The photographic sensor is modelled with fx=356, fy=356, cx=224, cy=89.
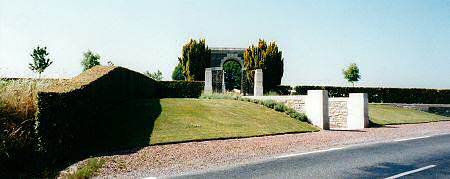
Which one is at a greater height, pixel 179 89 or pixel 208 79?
pixel 208 79

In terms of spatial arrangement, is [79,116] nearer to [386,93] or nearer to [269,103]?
[269,103]

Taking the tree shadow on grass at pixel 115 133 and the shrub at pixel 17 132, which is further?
the tree shadow on grass at pixel 115 133

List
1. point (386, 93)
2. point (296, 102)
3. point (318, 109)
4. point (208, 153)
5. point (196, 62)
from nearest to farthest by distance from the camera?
point (208, 153), point (318, 109), point (296, 102), point (386, 93), point (196, 62)

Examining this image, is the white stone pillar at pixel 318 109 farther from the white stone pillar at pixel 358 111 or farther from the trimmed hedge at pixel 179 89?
the trimmed hedge at pixel 179 89

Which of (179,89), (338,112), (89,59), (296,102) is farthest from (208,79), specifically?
(89,59)

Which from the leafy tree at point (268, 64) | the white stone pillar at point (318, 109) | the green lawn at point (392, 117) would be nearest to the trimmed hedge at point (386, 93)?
the leafy tree at point (268, 64)

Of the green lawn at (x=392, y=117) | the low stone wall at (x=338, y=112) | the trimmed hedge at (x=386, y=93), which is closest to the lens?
the low stone wall at (x=338, y=112)

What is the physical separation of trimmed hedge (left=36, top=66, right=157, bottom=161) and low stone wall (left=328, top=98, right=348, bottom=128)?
40.9 ft

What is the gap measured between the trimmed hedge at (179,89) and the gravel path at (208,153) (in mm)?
18997

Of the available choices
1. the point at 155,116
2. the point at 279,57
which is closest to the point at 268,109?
the point at 155,116

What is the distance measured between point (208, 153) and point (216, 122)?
5.18 metres

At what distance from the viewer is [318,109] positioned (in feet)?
60.4

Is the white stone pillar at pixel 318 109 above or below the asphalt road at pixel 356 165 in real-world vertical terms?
above

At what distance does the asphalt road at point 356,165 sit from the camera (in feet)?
26.4
